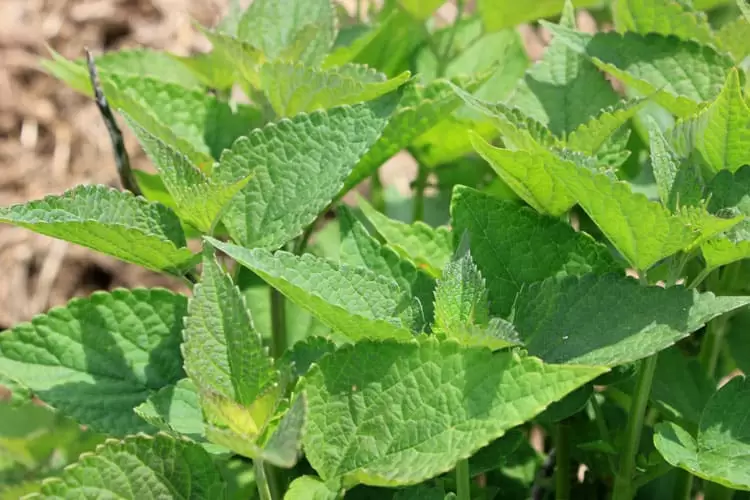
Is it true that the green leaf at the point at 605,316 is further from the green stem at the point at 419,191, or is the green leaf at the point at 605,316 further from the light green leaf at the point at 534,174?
the green stem at the point at 419,191

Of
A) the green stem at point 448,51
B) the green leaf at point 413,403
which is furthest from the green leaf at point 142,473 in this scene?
the green stem at point 448,51

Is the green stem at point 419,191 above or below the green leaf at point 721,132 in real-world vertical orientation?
below

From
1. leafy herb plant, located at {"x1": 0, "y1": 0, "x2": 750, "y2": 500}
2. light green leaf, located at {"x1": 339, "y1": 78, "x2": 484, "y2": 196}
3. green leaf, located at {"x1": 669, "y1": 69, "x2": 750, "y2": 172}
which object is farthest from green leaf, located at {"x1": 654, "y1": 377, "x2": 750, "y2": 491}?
light green leaf, located at {"x1": 339, "y1": 78, "x2": 484, "y2": 196}

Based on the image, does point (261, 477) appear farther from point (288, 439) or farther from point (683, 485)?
point (683, 485)

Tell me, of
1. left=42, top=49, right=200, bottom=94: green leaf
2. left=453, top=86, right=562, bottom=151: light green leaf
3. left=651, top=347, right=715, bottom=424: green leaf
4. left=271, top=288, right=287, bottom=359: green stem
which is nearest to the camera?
left=453, top=86, right=562, bottom=151: light green leaf

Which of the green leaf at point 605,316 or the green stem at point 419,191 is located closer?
the green leaf at point 605,316

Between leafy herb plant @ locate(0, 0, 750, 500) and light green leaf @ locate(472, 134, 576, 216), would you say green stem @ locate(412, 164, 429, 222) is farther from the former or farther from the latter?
light green leaf @ locate(472, 134, 576, 216)

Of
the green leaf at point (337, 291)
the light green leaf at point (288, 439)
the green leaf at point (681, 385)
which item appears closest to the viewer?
the light green leaf at point (288, 439)

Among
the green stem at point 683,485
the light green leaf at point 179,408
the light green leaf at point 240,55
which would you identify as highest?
the light green leaf at point 240,55

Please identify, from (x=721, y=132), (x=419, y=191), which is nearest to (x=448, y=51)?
(x=419, y=191)
